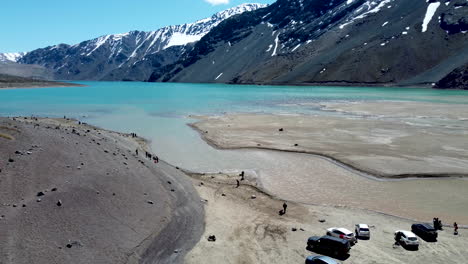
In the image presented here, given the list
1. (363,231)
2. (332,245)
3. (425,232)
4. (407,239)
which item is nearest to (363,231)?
(363,231)

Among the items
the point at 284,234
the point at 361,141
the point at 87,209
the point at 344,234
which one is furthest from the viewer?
the point at 361,141

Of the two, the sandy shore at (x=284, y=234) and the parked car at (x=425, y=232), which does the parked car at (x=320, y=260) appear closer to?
the sandy shore at (x=284, y=234)

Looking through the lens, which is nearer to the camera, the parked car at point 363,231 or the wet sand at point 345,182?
the parked car at point 363,231

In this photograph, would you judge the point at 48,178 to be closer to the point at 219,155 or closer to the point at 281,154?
the point at 219,155

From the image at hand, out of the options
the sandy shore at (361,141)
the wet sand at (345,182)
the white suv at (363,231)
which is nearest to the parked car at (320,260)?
the white suv at (363,231)

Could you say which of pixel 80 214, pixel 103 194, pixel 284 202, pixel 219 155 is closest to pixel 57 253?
pixel 80 214

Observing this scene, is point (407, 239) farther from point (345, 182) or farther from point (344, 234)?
point (345, 182)

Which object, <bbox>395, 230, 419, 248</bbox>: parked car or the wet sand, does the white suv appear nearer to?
<bbox>395, 230, 419, 248</bbox>: parked car
